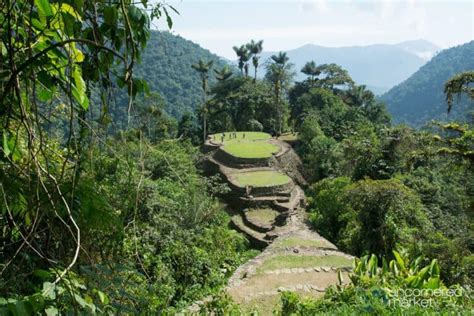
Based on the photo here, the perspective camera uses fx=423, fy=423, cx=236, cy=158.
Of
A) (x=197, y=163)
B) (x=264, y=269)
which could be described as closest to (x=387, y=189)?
(x=264, y=269)

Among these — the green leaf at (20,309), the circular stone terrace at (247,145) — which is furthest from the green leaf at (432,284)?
the circular stone terrace at (247,145)

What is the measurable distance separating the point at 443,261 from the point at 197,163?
1499cm

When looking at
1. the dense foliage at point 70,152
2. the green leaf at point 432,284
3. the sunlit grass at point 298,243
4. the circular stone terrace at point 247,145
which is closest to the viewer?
the dense foliage at point 70,152

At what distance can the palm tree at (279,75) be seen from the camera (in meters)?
32.1

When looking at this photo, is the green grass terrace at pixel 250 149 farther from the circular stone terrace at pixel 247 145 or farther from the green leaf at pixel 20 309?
the green leaf at pixel 20 309

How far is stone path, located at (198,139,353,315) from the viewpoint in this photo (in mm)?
8188

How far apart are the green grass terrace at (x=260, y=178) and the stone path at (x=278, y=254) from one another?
12.8 inches

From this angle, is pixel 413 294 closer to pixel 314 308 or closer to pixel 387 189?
pixel 314 308

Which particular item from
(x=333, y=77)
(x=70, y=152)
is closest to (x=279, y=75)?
(x=333, y=77)

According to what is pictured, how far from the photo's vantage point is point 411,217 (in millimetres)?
11930

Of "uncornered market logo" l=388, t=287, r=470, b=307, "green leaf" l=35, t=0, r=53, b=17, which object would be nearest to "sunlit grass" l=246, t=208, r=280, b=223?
"uncornered market logo" l=388, t=287, r=470, b=307

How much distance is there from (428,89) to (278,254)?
10969 centimetres

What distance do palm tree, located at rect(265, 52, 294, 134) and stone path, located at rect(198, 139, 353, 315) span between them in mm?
10586

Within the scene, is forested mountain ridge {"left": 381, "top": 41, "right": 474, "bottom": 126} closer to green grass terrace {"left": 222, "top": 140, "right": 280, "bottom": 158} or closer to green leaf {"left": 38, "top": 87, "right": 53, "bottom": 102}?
green grass terrace {"left": 222, "top": 140, "right": 280, "bottom": 158}
